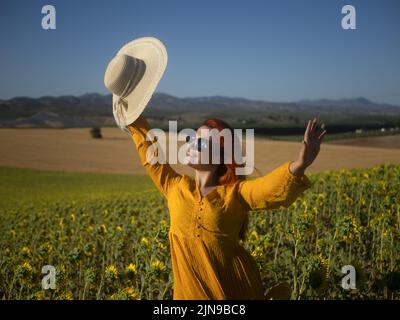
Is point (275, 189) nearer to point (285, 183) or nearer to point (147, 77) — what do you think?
point (285, 183)

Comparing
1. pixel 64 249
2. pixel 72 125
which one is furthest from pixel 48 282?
pixel 72 125

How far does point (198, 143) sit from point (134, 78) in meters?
0.66

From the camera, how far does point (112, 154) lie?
3453cm

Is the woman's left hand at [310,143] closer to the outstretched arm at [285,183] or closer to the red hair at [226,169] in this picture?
the outstretched arm at [285,183]

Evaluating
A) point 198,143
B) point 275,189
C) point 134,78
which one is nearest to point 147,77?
point 134,78

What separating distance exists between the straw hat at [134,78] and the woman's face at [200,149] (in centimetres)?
42

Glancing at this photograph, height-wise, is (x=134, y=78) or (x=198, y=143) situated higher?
(x=134, y=78)

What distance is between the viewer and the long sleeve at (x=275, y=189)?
2.50m

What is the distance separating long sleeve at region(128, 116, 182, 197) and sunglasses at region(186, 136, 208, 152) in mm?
294

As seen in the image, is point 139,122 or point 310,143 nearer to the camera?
point 310,143

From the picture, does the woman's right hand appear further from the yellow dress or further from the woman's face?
the yellow dress

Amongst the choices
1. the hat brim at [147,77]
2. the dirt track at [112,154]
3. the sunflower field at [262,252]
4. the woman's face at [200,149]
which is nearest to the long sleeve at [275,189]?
the woman's face at [200,149]

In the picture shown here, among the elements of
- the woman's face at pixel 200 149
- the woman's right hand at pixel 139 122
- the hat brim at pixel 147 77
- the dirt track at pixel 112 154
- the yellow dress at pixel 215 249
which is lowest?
the dirt track at pixel 112 154

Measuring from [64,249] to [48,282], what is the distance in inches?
54.3
